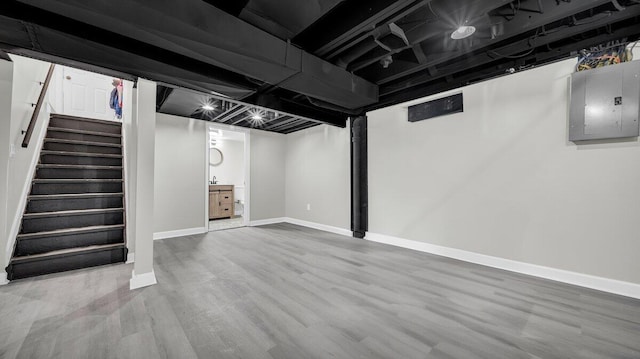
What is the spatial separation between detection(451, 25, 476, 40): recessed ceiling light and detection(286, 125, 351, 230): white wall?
281cm

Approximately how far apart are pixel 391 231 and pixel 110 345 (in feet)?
12.4

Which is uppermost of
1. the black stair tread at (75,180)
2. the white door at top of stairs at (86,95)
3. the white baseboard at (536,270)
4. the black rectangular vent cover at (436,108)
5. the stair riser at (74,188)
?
the white door at top of stairs at (86,95)

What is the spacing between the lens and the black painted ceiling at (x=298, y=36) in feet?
6.00

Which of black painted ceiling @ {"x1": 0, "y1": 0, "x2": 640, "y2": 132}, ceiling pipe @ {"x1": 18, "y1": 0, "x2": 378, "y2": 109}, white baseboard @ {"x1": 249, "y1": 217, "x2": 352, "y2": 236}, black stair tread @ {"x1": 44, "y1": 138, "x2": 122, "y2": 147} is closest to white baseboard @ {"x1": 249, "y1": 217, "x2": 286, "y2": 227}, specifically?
white baseboard @ {"x1": 249, "y1": 217, "x2": 352, "y2": 236}

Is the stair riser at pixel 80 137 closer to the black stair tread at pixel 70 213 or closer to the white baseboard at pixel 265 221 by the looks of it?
the black stair tread at pixel 70 213

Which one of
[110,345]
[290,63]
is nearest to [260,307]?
[110,345]

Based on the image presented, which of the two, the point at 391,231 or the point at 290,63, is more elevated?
the point at 290,63

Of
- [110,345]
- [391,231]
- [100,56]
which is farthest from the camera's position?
[391,231]

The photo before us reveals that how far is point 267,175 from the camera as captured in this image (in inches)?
249

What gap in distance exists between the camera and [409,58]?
10.3ft

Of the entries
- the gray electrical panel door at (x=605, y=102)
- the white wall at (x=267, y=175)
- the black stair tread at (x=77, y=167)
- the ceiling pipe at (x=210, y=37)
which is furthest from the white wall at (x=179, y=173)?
the gray electrical panel door at (x=605, y=102)

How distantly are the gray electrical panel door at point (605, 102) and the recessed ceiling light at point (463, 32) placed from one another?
4.34 feet

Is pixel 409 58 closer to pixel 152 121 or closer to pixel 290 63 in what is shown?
pixel 290 63

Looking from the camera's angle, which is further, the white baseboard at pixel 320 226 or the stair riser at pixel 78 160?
the white baseboard at pixel 320 226
